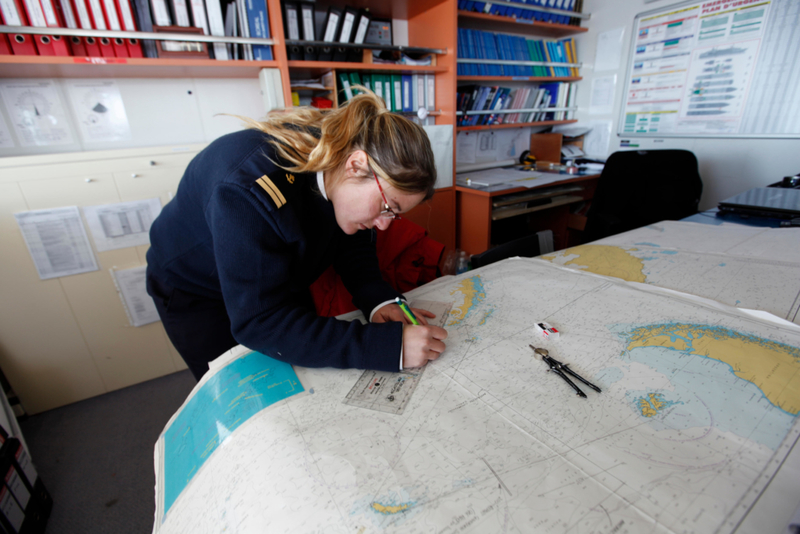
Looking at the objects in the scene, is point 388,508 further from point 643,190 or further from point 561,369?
point 643,190

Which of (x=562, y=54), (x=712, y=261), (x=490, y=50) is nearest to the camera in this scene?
(x=712, y=261)

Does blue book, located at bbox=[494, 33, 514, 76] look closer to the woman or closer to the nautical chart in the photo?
the nautical chart

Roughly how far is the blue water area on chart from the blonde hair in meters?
0.42

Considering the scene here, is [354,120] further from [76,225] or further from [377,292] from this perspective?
[76,225]

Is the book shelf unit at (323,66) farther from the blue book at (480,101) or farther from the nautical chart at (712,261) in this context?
the nautical chart at (712,261)

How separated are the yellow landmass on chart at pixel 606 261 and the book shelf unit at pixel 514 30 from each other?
1671 mm

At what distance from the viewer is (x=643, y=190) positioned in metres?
2.26

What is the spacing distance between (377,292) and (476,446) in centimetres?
52

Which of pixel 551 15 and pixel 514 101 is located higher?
pixel 551 15

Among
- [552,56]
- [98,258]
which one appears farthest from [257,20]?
[552,56]

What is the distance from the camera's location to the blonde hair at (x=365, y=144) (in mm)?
746

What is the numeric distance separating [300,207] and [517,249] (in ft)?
3.07

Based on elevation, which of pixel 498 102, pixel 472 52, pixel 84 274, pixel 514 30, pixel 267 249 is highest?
pixel 514 30

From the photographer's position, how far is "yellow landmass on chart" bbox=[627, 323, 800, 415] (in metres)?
0.65
